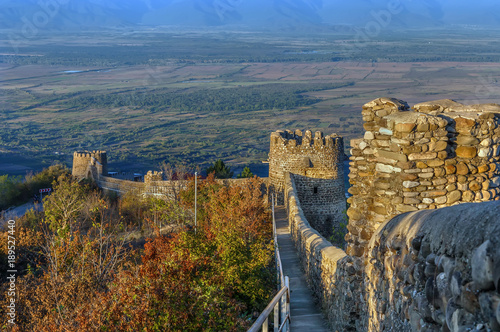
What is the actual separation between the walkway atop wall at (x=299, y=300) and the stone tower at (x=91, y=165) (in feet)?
88.9

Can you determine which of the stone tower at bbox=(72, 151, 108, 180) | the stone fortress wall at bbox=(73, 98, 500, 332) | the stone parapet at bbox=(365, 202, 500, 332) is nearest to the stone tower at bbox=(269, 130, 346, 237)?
the stone fortress wall at bbox=(73, 98, 500, 332)

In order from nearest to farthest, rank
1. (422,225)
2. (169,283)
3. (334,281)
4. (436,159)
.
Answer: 1. (422,225)
2. (436,159)
3. (169,283)
4. (334,281)

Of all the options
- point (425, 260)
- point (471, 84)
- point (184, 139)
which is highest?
point (425, 260)

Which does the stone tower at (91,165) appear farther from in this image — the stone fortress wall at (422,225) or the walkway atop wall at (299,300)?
the stone fortress wall at (422,225)

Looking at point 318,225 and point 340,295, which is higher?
point 340,295

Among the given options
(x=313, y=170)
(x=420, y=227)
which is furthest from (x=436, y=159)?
(x=313, y=170)

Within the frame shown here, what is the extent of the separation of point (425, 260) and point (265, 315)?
225 centimetres

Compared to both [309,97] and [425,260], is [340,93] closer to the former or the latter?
[309,97]

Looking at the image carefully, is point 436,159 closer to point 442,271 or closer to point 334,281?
point 442,271

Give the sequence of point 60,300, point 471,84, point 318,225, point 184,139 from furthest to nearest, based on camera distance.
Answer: point 184,139 → point 471,84 → point 318,225 → point 60,300

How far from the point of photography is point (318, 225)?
24922mm

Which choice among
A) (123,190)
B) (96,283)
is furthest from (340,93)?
(96,283)

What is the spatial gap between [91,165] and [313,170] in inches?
916

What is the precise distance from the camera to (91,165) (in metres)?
43.2
